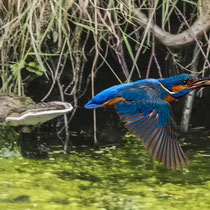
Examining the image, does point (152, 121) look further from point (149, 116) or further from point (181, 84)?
point (181, 84)

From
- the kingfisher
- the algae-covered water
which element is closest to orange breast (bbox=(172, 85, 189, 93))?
the kingfisher

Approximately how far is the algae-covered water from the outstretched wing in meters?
0.18

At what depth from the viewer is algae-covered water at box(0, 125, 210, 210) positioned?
1723 mm

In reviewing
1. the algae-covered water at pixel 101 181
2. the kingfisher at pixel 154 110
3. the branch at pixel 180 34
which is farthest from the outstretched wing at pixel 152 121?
the branch at pixel 180 34

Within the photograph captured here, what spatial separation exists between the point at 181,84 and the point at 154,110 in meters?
0.19

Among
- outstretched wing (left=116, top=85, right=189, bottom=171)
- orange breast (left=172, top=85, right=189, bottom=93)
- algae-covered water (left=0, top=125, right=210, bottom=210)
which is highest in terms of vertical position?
orange breast (left=172, top=85, right=189, bottom=93)

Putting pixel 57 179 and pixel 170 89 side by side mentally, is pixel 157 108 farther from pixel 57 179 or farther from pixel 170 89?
pixel 57 179

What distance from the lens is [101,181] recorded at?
201 cm

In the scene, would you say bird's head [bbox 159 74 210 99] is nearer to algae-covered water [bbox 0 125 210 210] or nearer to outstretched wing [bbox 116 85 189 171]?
outstretched wing [bbox 116 85 189 171]

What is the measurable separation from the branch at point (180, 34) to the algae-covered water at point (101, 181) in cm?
57

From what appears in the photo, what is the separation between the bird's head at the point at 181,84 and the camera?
193 cm

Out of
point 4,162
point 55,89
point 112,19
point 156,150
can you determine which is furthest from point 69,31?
point 156,150

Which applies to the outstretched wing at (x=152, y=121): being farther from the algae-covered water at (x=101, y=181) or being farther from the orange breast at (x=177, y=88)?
the algae-covered water at (x=101, y=181)

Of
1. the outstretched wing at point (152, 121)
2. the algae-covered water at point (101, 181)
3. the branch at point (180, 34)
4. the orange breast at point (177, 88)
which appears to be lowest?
the algae-covered water at point (101, 181)
